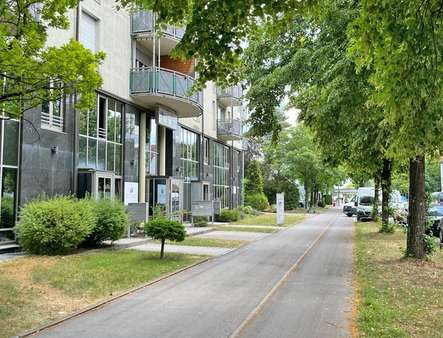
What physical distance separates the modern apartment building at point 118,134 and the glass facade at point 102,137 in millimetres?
38

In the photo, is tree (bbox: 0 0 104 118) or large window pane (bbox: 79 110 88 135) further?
large window pane (bbox: 79 110 88 135)

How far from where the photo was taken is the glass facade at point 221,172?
39.0m

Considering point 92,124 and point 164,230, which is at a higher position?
point 92,124

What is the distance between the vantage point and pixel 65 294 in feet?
31.6

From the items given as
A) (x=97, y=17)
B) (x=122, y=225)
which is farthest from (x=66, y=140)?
(x=97, y=17)

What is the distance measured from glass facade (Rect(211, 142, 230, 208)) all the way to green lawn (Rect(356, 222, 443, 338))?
2258cm

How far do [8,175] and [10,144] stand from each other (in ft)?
2.93

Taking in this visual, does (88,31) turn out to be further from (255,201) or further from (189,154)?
(255,201)

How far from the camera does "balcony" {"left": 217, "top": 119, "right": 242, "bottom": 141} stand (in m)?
39.0

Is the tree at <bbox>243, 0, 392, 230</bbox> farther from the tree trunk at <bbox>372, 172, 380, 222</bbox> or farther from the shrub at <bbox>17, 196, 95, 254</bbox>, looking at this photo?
the tree trunk at <bbox>372, 172, 380, 222</bbox>

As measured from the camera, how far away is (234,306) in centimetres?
884

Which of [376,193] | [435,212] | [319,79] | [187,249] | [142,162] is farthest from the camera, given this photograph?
[376,193]

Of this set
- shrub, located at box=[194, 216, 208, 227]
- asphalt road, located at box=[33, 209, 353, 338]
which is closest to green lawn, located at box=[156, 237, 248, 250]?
asphalt road, located at box=[33, 209, 353, 338]

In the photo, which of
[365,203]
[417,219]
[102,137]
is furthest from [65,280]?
[365,203]
